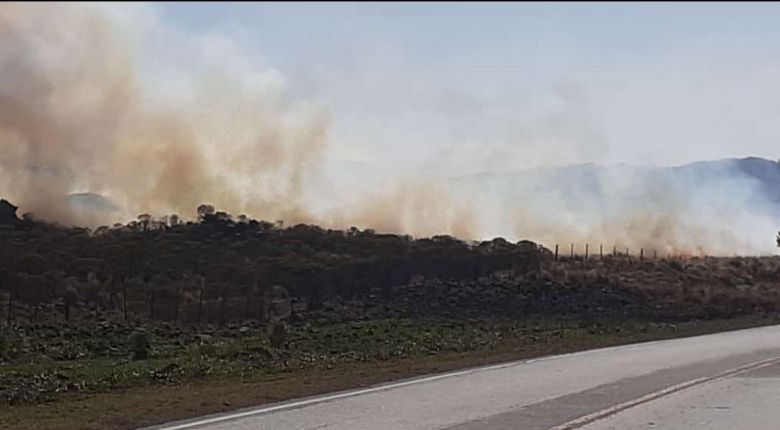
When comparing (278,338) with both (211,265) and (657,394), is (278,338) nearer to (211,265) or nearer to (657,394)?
(657,394)

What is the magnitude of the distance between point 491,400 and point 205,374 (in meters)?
7.92

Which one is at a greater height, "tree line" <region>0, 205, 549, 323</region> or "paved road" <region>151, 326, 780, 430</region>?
"tree line" <region>0, 205, 549, 323</region>

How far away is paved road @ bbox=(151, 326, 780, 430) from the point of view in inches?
539

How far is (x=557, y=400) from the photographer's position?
16281 mm

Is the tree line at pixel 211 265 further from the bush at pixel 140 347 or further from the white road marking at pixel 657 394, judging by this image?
the white road marking at pixel 657 394

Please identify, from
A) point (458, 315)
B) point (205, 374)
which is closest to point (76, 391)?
point (205, 374)

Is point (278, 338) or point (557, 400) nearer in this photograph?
point (557, 400)

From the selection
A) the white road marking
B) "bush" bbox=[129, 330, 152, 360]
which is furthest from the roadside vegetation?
the white road marking

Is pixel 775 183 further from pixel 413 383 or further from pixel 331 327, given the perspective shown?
pixel 413 383

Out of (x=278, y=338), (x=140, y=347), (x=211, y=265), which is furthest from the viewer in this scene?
(x=211, y=265)

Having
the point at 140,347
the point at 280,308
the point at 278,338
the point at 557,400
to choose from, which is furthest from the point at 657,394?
the point at 280,308

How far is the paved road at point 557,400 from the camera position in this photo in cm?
1370

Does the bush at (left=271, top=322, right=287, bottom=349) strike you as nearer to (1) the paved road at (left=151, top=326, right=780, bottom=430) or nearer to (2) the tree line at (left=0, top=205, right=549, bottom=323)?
(1) the paved road at (left=151, top=326, right=780, bottom=430)

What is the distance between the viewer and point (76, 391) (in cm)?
1927
